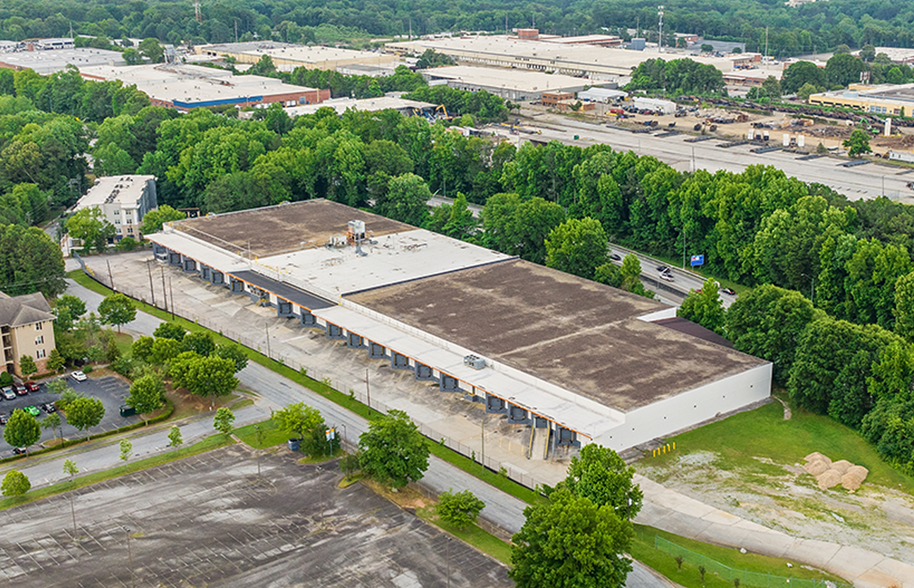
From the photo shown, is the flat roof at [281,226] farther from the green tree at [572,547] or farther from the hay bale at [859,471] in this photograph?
the green tree at [572,547]

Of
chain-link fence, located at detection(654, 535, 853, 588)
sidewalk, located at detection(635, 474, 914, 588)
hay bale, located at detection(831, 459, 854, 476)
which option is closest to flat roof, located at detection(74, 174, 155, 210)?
sidewalk, located at detection(635, 474, 914, 588)

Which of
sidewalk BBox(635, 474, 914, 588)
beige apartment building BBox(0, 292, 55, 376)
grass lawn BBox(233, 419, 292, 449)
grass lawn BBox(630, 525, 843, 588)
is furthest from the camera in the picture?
beige apartment building BBox(0, 292, 55, 376)

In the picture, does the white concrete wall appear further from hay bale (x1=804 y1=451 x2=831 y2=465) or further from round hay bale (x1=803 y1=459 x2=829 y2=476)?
round hay bale (x1=803 y1=459 x2=829 y2=476)

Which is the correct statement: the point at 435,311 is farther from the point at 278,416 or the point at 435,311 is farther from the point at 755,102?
the point at 755,102

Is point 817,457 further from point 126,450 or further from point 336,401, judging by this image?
point 126,450

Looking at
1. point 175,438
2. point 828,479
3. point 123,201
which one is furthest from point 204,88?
point 828,479

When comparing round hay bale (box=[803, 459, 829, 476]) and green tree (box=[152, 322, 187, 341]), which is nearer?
round hay bale (box=[803, 459, 829, 476])

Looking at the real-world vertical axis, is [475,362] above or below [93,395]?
above
